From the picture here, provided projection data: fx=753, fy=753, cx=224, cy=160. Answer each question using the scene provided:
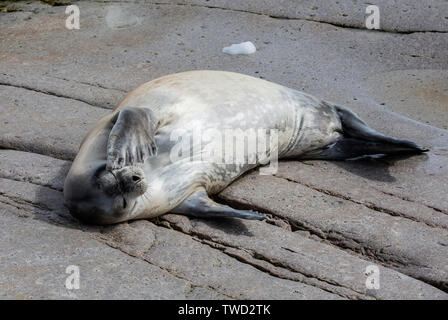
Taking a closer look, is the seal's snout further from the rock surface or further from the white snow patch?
the white snow patch

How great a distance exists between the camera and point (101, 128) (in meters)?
3.80

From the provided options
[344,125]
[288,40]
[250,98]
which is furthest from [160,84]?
[288,40]

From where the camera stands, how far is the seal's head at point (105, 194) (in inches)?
133

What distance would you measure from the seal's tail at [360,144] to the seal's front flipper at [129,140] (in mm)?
1402

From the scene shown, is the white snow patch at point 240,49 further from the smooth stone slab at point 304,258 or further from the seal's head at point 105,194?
the seal's head at point 105,194

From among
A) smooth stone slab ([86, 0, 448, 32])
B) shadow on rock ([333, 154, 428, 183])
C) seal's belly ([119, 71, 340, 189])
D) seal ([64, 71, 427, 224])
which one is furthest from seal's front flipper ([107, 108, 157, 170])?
smooth stone slab ([86, 0, 448, 32])

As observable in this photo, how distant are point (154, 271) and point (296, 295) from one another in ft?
1.99

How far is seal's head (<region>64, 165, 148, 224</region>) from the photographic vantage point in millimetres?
3375

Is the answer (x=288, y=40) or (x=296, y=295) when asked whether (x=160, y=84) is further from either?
(x=288, y=40)

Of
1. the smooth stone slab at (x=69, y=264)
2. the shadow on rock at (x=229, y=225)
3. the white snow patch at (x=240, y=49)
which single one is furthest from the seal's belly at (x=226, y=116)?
the white snow patch at (x=240, y=49)

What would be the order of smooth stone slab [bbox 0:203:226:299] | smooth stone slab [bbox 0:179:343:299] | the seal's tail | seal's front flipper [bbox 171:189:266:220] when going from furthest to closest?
the seal's tail < seal's front flipper [bbox 171:189:266:220] < smooth stone slab [bbox 0:179:343:299] < smooth stone slab [bbox 0:203:226:299]

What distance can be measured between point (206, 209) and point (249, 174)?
63 centimetres

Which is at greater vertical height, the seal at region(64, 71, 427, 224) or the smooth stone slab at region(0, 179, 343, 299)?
the seal at region(64, 71, 427, 224)

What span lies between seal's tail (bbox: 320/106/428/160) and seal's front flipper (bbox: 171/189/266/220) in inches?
42.9
